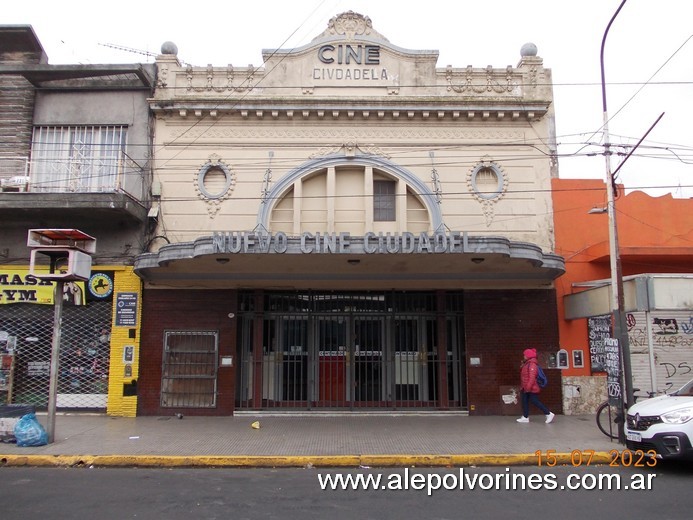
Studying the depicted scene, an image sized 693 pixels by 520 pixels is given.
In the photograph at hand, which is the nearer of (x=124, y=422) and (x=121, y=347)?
(x=124, y=422)

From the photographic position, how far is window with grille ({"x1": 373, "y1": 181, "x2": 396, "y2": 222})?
14.2m

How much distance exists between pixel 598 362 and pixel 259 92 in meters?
10.8

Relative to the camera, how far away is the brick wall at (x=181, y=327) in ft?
44.5

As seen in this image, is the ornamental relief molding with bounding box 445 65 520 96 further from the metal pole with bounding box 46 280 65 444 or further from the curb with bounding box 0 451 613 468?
the metal pole with bounding box 46 280 65 444

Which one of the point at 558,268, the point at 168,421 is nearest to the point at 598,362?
the point at 558,268

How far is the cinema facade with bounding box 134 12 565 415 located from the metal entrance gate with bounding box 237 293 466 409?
3 centimetres

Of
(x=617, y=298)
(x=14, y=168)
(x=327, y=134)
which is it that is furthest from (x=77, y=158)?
(x=617, y=298)

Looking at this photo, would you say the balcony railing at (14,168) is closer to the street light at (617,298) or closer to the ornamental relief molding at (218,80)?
the ornamental relief molding at (218,80)

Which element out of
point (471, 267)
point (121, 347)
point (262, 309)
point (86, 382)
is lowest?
point (86, 382)

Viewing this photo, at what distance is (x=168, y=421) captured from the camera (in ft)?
41.9

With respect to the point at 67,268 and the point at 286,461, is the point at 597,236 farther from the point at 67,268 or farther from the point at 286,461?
the point at 67,268

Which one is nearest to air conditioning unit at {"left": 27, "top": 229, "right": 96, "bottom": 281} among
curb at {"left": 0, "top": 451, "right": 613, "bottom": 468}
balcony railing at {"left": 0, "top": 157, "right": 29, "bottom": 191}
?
curb at {"left": 0, "top": 451, "right": 613, "bottom": 468}

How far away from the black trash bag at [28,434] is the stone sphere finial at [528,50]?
45.9 ft

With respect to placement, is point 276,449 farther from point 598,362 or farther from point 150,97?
point 150,97
